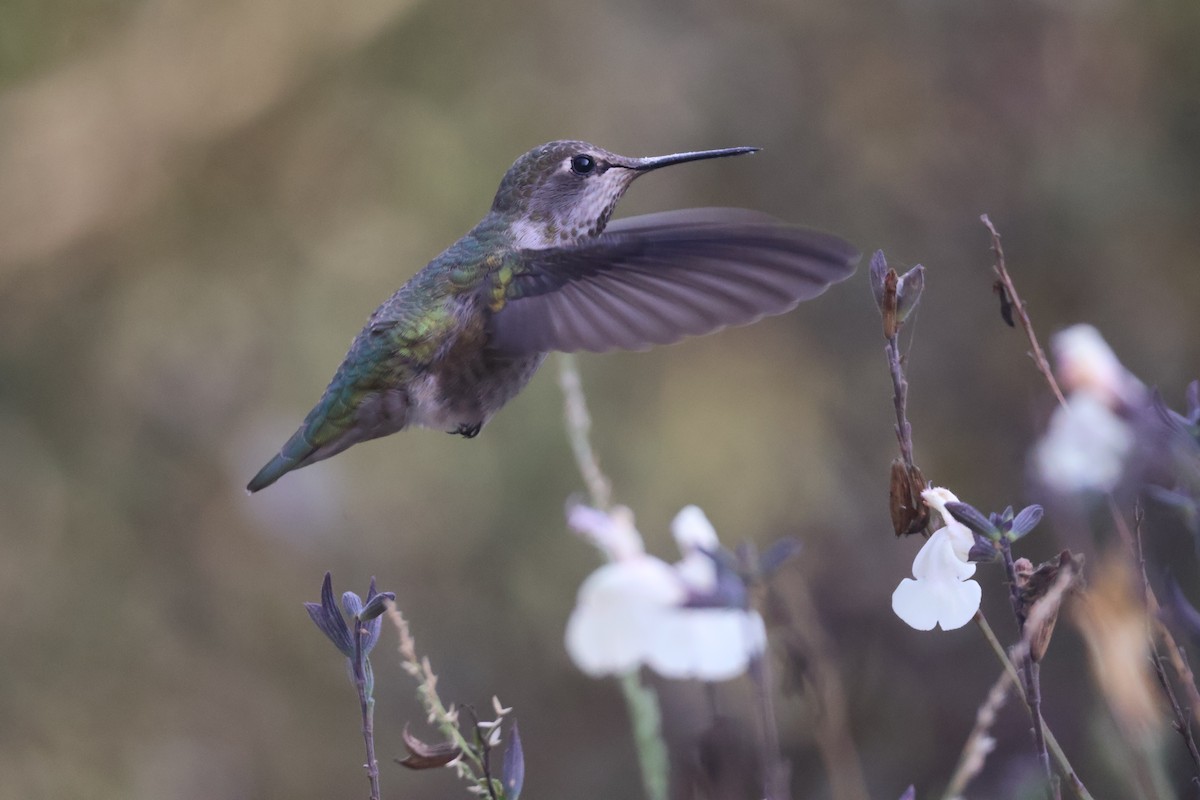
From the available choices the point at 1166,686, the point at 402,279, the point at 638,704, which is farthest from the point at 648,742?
the point at 402,279

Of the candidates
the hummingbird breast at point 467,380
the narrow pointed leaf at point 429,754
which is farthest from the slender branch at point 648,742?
the hummingbird breast at point 467,380

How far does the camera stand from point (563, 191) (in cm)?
255

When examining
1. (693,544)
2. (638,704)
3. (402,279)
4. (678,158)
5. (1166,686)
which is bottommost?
(1166,686)

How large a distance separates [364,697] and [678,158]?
1261 millimetres

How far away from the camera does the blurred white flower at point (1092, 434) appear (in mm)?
1369

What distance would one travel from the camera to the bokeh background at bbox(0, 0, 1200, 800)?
5.20m

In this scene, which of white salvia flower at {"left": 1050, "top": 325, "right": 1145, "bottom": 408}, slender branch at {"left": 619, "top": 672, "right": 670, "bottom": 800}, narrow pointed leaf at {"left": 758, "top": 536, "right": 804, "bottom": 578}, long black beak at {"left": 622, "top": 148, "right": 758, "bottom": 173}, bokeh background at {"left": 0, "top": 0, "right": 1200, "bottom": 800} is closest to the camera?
narrow pointed leaf at {"left": 758, "top": 536, "right": 804, "bottom": 578}

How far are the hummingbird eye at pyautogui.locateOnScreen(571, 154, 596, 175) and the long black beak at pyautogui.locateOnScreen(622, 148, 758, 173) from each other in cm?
7

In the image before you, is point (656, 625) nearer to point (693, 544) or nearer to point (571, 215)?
point (693, 544)

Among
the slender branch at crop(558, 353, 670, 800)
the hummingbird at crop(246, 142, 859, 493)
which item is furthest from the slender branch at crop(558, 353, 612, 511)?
the hummingbird at crop(246, 142, 859, 493)

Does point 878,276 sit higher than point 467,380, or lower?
lower

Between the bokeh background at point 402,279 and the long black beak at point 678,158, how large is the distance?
2.23 m

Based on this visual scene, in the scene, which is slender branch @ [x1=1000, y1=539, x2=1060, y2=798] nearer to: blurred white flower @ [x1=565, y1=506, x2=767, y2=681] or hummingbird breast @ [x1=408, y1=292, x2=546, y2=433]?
blurred white flower @ [x1=565, y1=506, x2=767, y2=681]

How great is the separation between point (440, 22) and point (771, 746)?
251 inches
